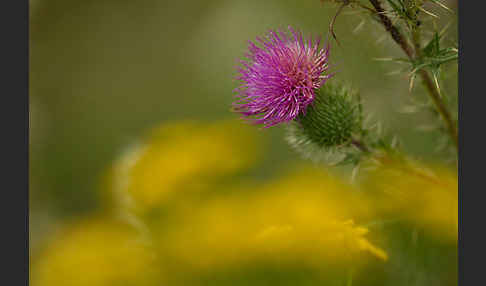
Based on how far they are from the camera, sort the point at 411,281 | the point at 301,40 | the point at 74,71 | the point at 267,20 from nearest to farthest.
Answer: the point at 301,40 → the point at 411,281 → the point at 267,20 → the point at 74,71

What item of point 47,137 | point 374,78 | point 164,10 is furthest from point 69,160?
point 374,78

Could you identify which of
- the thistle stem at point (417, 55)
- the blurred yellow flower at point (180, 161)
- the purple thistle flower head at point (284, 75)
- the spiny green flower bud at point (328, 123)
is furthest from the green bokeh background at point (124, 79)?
the purple thistle flower head at point (284, 75)

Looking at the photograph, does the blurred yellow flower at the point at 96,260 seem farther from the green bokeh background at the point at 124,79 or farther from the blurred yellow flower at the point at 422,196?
the blurred yellow flower at the point at 422,196

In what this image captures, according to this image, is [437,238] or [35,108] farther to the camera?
[35,108]

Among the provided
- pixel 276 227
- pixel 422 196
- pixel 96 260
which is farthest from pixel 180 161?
pixel 422 196

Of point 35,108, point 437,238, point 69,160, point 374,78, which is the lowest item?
point 437,238

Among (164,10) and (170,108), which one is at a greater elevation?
(164,10)

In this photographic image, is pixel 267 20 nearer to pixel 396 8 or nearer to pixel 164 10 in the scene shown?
pixel 164 10
